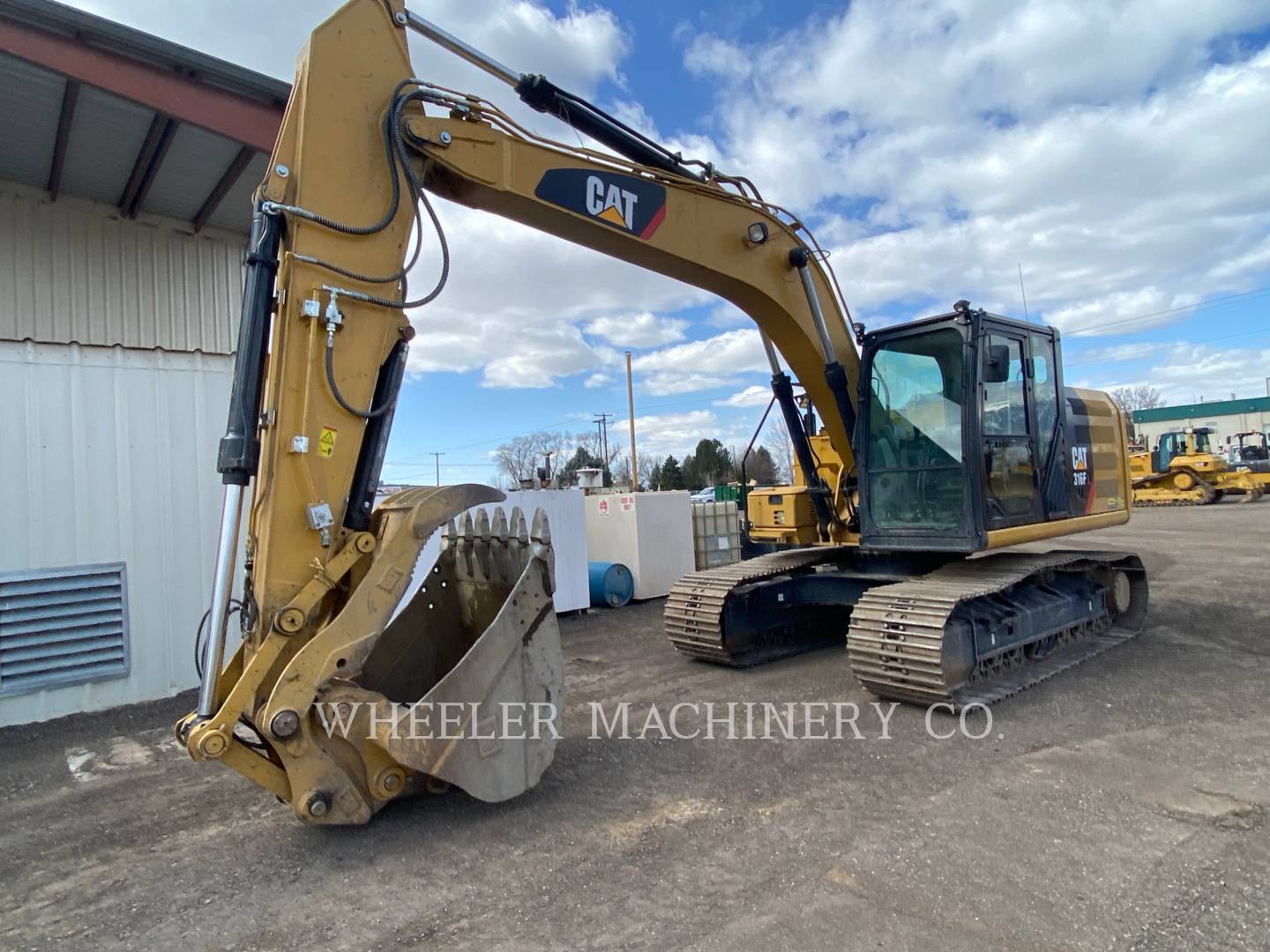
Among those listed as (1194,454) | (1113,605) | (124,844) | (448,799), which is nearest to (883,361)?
(1113,605)

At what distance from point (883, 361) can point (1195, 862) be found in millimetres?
3709

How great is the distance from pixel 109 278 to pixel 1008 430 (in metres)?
6.91

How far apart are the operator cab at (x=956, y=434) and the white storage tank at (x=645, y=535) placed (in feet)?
14.5

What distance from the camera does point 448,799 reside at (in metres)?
3.74

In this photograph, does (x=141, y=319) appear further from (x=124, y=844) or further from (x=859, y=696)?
(x=859, y=696)

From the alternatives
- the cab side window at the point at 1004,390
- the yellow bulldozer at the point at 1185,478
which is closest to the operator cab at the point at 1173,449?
the yellow bulldozer at the point at 1185,478

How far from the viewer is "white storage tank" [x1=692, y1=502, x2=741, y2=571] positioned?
430 inches

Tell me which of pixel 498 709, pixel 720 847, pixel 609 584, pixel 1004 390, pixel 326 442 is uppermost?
pixel 1004 390

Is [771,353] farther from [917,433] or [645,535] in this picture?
[645,535]

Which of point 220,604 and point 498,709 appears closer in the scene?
point 220,604

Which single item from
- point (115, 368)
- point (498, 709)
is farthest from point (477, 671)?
point (115, 368)

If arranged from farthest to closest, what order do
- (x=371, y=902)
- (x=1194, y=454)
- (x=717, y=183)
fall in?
1. (x=1194, y=454)
2. (x=717, y=183)
3. (x=371, y=902)

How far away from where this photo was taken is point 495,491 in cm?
365

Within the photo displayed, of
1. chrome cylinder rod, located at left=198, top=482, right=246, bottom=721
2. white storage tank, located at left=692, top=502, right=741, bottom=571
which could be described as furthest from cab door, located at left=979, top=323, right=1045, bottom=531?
white storage tank, located at left=692, top=502, right=741, bottom=571
